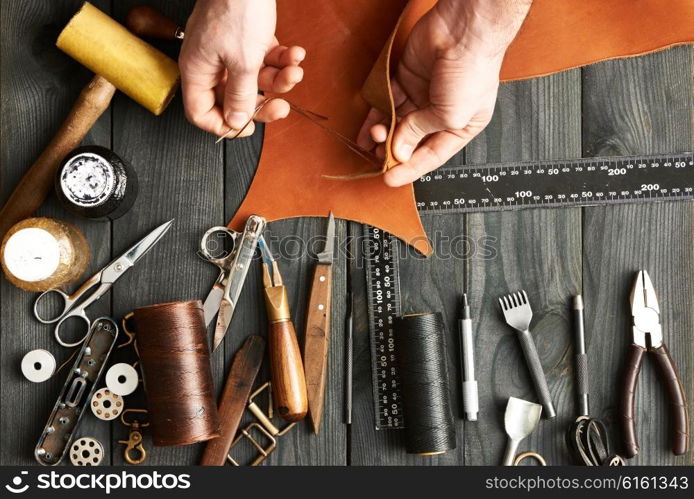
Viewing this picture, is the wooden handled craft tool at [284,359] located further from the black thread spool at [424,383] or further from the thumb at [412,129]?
the thumb at [412,129]

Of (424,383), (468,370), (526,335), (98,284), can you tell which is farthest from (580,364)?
(98,284)

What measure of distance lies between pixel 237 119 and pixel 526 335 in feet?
2.35

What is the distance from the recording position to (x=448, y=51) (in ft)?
4.11

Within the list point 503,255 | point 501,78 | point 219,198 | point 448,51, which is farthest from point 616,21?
point 219,198

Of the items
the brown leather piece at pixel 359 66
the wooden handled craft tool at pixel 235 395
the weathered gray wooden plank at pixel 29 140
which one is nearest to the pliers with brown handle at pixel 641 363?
the brown leather piece at pixel 359 66

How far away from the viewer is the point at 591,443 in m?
1.38

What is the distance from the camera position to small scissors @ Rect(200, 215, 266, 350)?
1425 millimetres

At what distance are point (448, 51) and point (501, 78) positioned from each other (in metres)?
0.23

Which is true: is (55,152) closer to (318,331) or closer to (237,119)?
(237,119)

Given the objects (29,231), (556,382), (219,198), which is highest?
(219,198)

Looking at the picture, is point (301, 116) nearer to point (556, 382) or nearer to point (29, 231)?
point (29, 231)

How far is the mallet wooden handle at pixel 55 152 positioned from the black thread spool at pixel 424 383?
0.75 metres

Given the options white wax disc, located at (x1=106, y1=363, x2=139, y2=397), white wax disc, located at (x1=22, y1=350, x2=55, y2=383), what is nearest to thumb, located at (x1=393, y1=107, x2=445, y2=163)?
white wax disc, located at (x1=106, y1=363, x2=139, y2=397)

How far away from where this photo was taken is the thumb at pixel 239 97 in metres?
1.22
